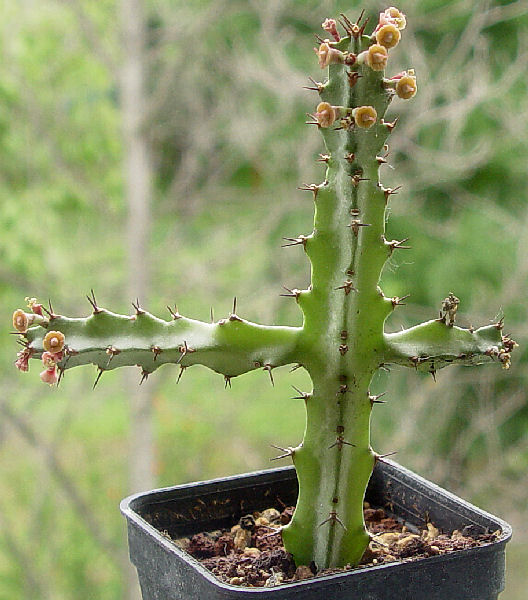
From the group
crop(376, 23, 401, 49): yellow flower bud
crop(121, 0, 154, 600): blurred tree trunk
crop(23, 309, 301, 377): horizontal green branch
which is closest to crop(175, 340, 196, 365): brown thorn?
crop(23, 309, 301, 377): horizontal green branch

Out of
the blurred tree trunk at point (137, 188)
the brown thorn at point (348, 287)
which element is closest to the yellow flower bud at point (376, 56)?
the brown thorn at point (348, 287)

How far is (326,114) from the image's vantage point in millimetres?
790

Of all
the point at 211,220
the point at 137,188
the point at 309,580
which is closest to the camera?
the point at 309,580

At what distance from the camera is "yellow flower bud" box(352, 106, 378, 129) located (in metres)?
0.79

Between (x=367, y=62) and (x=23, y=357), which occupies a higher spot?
(x=367, y=62)

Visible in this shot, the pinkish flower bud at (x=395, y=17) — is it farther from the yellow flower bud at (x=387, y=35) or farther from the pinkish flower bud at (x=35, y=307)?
the pinkish flower bud at (x=35, y=307)

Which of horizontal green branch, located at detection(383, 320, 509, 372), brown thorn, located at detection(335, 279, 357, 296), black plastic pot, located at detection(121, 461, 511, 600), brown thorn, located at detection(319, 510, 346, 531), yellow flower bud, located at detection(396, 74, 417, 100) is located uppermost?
yellow flower bud, located at detection(396, 74, 417, 100)

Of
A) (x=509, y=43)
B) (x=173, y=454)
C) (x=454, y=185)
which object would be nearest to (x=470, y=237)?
(x=454, y=185)

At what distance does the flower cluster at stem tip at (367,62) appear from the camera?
78 cm

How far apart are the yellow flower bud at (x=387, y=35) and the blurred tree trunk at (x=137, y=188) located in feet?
7.84

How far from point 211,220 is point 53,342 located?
11.7 feet

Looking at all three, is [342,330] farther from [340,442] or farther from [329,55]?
[329,55]

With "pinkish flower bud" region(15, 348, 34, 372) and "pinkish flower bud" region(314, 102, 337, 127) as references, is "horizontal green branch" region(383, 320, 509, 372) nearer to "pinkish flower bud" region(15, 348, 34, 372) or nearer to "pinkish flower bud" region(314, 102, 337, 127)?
"pinkish flower bud" region(314, 102, 337, 127)

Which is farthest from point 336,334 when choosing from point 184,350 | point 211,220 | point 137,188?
point 211,220
